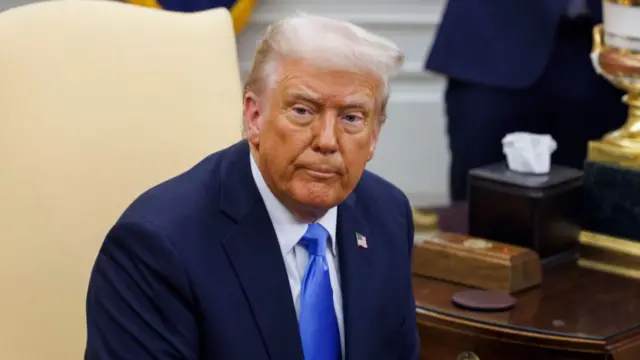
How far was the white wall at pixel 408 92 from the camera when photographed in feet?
12.7

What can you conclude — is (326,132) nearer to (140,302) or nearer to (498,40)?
(140,302)

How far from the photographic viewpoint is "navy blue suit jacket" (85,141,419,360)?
1.48 meters

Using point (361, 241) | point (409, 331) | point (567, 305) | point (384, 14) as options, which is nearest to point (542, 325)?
point (567, 305)

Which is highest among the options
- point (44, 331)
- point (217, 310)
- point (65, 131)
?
point (65, 131)

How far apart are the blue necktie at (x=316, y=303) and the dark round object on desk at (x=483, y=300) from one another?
0.57 m

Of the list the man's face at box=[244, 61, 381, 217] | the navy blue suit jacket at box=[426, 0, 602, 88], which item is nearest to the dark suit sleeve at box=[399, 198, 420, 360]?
the man's face at box=[244, 61, 381, 217]

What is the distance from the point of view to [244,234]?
1.57m

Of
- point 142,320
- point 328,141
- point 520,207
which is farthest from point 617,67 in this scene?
point 142,320

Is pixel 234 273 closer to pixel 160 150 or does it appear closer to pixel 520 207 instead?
pixel 160 150

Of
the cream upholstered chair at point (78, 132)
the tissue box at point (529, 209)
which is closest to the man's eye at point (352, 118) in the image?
the cream upholstered chair at point (78, 132)

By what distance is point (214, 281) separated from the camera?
153cm

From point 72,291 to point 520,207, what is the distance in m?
0.97

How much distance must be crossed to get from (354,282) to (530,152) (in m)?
0.92

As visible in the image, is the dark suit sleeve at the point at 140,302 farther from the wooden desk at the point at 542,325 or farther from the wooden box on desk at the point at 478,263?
the wooden box on desk at the point at 478,263
